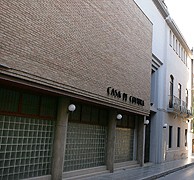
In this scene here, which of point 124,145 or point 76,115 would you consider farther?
point 124,145

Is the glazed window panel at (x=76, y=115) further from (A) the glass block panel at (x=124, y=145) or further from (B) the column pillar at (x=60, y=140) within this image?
(A) the glass block panel at (x=124, y=145)

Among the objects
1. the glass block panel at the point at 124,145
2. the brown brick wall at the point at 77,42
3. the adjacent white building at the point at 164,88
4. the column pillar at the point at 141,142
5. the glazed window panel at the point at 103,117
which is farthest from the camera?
the adjacent white building at the point at 164,88

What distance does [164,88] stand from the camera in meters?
23.0

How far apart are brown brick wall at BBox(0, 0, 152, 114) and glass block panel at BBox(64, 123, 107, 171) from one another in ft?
5.34

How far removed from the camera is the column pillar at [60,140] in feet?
31.9

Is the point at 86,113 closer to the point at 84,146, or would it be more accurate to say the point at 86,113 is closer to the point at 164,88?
the point at 84,146

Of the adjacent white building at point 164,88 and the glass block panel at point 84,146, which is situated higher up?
the adjacent white building at point 164,88

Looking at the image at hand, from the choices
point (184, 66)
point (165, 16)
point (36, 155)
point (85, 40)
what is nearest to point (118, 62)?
point (85, 40)

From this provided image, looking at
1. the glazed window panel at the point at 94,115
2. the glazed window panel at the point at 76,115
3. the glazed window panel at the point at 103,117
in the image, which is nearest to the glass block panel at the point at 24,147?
the glazed window panel at the point at 76,115

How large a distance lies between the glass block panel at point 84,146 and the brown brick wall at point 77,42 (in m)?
1.63

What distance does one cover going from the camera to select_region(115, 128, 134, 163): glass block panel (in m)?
15.4

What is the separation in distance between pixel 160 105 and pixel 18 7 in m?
17.0

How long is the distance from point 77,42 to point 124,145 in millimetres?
8384

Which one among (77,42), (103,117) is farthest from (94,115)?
(77,42)
